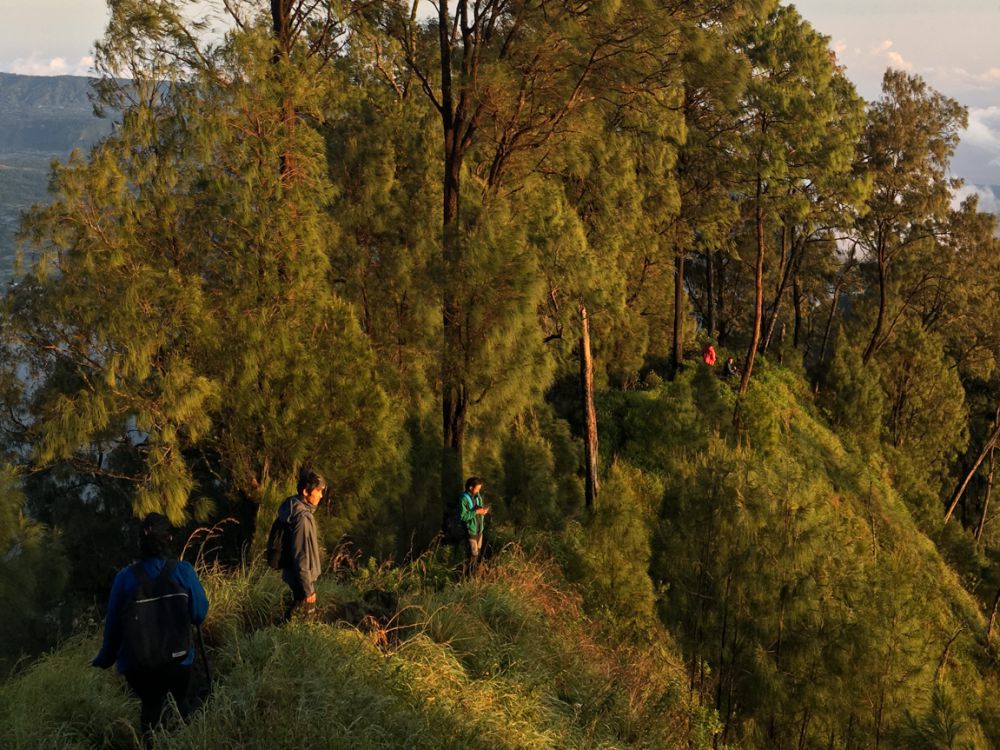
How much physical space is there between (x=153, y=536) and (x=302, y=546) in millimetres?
1851

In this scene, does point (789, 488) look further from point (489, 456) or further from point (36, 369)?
point (36, 369)

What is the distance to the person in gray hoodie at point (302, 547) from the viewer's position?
5.85 metres

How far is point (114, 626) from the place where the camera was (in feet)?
13.7

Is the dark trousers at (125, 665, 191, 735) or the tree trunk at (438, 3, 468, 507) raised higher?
the tree trunk at (438, 3, 468, 507)

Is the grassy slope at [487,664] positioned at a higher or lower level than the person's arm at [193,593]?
lower

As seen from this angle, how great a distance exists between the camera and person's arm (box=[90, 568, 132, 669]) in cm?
416

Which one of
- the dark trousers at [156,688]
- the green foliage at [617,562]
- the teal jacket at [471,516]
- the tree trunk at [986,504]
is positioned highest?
the dark trousers at [156,688]

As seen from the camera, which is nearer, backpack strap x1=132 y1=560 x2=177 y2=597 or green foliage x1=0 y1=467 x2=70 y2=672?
backpack strap x1=132 y1=560 x2=177 y2=597

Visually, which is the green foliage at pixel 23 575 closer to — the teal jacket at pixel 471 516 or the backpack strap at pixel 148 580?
the teal jacket at pixel 471 516

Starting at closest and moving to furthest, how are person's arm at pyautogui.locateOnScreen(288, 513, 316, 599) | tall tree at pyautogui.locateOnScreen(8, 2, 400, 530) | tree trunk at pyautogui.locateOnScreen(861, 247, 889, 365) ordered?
person's arm at pyautogui.locateOnScreen(288, 513, 316, 599)
tall tree at pyautogui.locateOnScreen(8, 2, 400, 530)
tree trunk at pyautogui.locateOnScreen(861, 247, 889, 365)

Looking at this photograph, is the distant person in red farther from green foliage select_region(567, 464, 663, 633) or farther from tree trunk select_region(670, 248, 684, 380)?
green foliage select_region(567, 464, 663, 633)

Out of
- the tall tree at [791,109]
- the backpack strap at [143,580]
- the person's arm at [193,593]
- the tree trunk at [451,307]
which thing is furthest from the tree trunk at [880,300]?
the backpack strap at [143,580]

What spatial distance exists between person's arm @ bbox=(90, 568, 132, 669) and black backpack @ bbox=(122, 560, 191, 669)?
42 millimetres

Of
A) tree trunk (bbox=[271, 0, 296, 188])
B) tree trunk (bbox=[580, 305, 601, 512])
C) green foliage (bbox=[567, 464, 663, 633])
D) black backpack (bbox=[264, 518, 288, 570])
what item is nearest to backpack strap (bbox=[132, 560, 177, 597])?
black backpack (bbox=[264, 518, 288, 570])
